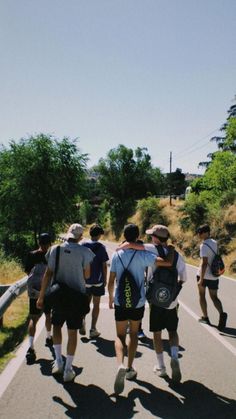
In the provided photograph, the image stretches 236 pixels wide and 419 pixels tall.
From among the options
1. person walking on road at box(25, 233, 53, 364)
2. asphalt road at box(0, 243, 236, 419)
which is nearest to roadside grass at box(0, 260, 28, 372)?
asphalt road at box(0, 243, 236, 419)

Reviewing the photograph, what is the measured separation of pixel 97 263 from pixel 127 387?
9.04 ft

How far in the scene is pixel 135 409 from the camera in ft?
14.8

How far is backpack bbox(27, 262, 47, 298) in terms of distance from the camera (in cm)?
641

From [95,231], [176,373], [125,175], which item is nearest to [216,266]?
[95,231]

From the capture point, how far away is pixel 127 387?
5.16 metres

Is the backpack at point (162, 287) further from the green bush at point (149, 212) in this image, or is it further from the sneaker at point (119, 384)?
the green bush at point (149, 212)

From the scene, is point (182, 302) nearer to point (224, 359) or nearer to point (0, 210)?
point (224, 359)

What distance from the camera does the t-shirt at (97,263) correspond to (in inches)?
297

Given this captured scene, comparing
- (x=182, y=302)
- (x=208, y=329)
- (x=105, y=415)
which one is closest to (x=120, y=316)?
(x=105, y=415)

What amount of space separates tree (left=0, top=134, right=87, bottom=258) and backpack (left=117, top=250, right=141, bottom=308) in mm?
24376

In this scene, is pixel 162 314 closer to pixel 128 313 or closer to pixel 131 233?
pixel 128 313

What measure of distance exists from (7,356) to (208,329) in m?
3.91

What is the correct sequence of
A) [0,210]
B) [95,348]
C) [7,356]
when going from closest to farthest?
[7,356] → [95,348] → [0,210]

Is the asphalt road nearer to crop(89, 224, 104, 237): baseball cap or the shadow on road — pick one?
the shadow on road
